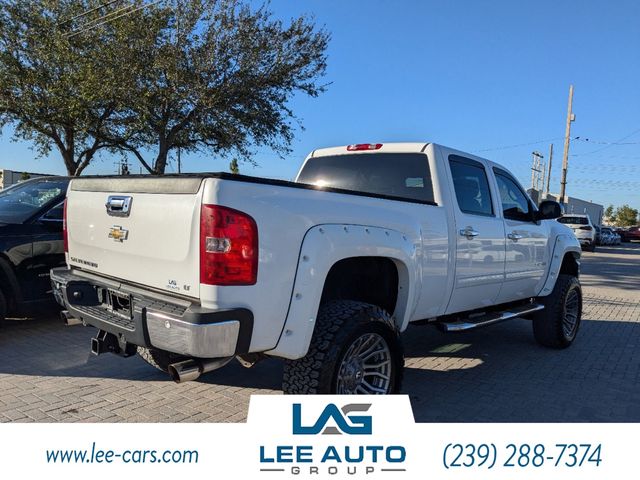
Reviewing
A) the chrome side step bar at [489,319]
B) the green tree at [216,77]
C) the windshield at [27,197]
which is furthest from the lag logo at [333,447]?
the green tree at [216,77]

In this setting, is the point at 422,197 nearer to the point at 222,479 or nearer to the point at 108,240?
the point at 108,240

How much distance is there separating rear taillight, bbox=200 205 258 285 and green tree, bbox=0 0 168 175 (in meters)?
14.4

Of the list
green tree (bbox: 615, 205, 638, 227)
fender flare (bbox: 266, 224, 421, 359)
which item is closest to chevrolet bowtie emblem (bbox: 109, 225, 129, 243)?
fender flare (bbox: 266, 224, 421, 359)

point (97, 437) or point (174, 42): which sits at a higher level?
point (174, 42)

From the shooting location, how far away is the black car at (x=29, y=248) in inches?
204

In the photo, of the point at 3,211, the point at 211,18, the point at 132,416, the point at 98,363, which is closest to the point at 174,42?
the point at 211,18

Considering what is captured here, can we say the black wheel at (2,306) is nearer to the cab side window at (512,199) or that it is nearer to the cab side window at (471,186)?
the cab side window at (471,186)

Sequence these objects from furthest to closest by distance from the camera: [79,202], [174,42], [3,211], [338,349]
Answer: [174,42]
[3,211]
[79,202]
[338,349]

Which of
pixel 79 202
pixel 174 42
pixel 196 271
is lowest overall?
pixel 196 271

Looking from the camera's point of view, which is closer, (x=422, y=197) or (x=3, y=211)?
(x=422, y=197)

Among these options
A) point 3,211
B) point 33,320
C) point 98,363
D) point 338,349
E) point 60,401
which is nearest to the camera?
point 338,349

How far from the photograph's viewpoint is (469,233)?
4.20 m

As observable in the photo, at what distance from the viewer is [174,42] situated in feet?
52.0

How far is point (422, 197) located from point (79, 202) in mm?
2608
